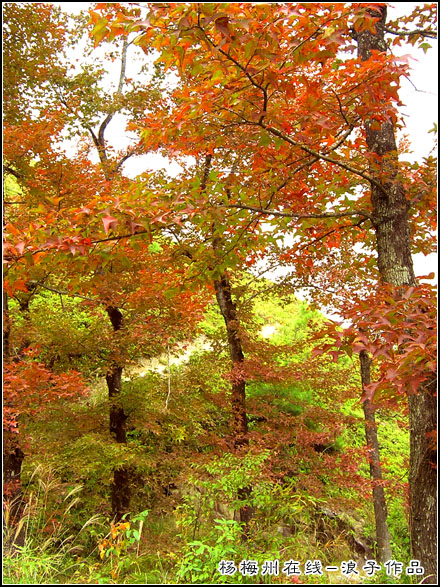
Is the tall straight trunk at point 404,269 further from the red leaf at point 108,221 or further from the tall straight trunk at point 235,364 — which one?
the tall straight trunk at point 235,364

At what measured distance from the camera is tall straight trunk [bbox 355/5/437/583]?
279 centimetres

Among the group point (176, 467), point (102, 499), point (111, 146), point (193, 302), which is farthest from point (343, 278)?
point (102, 499)

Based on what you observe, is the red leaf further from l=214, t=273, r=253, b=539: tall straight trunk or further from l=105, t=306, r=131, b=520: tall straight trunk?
l=105, t=306, r=131, b=520: tall straight trunk

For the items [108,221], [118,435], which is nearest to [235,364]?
[118,435]

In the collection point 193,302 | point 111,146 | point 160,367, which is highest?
point 111,146

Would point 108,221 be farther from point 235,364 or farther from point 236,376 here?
point 235,364

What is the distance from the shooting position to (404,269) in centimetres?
320

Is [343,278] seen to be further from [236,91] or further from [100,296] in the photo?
[236,91]

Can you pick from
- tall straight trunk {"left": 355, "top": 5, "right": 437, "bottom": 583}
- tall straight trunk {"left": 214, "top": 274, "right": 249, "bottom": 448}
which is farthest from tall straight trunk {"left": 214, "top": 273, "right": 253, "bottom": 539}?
tall straight trunk {"left": 355, "top": 5, "right": 437, "bottom": 583}

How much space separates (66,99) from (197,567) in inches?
240

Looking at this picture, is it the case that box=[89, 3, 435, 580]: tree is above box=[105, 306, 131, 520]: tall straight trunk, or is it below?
above

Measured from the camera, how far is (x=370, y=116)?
2.89m

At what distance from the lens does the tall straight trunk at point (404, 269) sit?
2.79 metres

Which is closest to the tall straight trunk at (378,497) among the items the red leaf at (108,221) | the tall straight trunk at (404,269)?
the tall straight trunk at (404,269)
